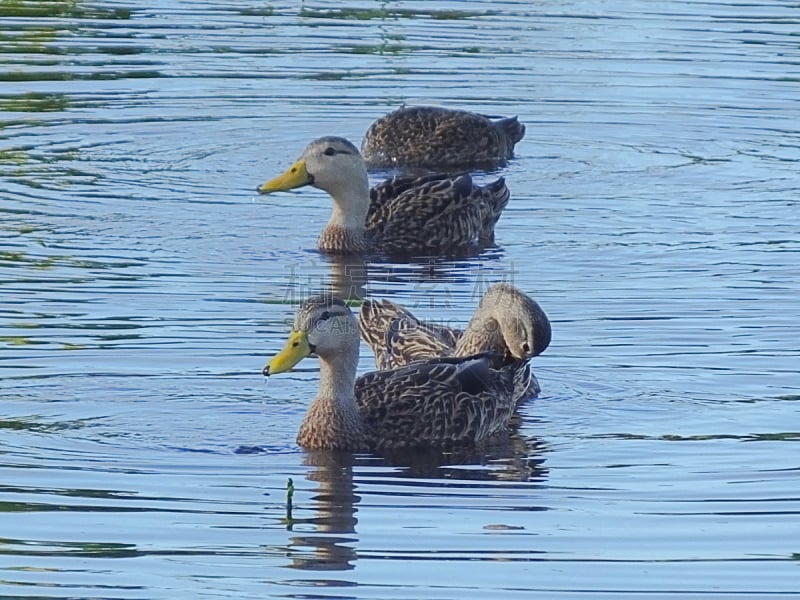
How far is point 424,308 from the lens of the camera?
14.4 meters

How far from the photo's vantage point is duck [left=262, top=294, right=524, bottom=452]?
11.1m

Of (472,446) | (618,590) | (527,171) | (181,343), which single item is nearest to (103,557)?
(618,590)

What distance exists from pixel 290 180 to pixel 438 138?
401 centimetres

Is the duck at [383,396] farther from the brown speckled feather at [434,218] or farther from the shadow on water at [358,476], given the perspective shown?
the brown speckled feather at [434,218]

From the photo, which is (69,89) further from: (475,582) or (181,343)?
(475,582)

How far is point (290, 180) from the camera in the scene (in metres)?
16.7

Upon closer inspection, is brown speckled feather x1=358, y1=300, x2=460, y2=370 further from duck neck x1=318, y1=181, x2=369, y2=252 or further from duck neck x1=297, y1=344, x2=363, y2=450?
duck neck x1=318, y1=181, x2=369, y2=252

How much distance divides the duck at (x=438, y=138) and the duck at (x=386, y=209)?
2766 millimetres

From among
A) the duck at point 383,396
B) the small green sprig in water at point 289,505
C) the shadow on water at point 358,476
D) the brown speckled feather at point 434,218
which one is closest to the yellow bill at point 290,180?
the brown speckled feather at point 434,218

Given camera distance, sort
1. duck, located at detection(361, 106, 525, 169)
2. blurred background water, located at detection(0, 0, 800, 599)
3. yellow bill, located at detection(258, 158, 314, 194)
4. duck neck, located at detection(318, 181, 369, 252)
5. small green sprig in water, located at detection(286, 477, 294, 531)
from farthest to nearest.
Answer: duck, located at detection(361, 106, 525, 169) < yellow bill, located at detection(258, 158, 314, 194) < duck neck, located at detection(318, 181, 369, 252) < small green sprig in water, located at detection(286, 477, 294, 531) < blurred background water, located at detection(0, 0, 800, 599)

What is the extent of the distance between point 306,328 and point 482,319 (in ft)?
6.54

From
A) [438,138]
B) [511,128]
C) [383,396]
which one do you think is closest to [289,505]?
[383,396]

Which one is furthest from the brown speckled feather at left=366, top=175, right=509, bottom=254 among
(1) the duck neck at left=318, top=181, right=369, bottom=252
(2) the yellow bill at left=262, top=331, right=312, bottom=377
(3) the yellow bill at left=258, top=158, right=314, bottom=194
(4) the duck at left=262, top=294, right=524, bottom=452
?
(2) the yellow bill at left=262, top=331, right=312, bottom=377

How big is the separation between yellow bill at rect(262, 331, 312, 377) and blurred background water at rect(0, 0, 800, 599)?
0.43m
